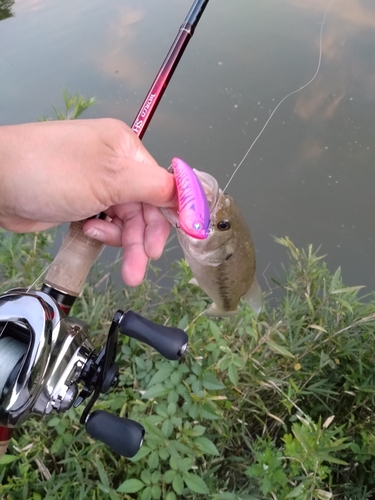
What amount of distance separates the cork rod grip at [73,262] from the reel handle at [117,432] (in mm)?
512

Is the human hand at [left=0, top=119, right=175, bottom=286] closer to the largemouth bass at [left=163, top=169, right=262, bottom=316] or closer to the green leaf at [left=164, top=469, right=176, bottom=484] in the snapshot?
the largemouth bass at [left=163, top=169, right=262, bottom=316]

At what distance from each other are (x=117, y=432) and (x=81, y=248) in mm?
727

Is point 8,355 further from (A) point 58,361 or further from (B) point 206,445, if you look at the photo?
(B) point 206,445

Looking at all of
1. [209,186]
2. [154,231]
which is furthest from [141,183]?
[154,231]

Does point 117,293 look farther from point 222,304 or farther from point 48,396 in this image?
point 48,396

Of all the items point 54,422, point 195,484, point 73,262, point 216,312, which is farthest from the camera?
point 216,312

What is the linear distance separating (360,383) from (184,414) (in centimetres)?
87

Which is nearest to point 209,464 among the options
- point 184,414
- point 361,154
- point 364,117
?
point 184,414

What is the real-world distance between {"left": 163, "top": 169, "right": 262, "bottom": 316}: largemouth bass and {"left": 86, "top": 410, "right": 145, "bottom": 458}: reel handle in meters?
0.73

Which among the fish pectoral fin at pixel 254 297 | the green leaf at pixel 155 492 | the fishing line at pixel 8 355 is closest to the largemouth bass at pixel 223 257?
the fish pectoral fin at pixel 254 297

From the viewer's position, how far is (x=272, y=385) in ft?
5.87

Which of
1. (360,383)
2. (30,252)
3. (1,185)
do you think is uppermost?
(1,185)

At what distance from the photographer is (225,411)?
184 cm

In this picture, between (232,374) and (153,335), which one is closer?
(153,335)
